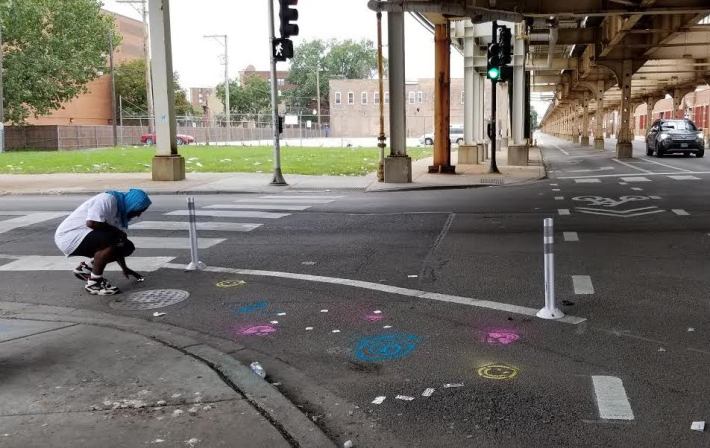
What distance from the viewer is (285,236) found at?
11.0m

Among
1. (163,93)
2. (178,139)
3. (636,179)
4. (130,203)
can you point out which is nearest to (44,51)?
(178,139)

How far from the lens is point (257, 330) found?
6141 mm

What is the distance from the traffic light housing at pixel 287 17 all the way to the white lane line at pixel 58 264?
10.3 m

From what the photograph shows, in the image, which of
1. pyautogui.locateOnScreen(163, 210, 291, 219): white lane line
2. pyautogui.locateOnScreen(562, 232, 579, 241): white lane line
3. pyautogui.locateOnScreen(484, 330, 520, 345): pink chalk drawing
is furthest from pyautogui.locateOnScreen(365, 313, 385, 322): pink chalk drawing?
pyautogui.locateOnScreen(163, 210, 291, 219): white lane line

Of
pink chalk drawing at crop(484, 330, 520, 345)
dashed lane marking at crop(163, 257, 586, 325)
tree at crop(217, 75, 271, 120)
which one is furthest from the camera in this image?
tree at crop(217, 75, 271, 120)

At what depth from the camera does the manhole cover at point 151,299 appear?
23.2ft

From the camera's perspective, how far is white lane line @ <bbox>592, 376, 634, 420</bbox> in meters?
4.18

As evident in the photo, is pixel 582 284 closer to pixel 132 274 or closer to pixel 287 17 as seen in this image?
pixel 132 274

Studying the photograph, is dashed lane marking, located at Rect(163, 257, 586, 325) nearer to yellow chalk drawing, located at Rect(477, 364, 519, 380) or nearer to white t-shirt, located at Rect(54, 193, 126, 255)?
yellow chalk drawing, located at Rect(477, 364, 519, 380)

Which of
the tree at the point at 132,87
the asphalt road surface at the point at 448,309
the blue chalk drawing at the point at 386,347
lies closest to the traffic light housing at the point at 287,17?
the asphalt road surface at the point at 448,309

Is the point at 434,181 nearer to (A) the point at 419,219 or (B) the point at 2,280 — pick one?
(A) the point at 419,219

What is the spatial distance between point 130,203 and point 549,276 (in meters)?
4.24

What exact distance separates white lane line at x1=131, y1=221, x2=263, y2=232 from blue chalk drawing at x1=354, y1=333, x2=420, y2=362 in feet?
20.6

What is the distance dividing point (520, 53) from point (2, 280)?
2564cm
